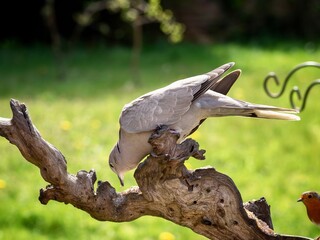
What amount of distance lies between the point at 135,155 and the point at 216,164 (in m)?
3.29

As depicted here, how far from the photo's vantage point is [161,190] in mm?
2148

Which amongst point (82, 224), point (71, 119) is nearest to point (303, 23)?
point (71, 119)

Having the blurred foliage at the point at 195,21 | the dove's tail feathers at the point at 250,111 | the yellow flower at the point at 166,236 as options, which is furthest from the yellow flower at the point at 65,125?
the blurred foliage at the point at 195,21

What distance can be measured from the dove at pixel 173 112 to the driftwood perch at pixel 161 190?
0.34ft

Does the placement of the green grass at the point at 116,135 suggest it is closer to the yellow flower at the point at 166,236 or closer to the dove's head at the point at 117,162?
the yellow flower at the point at 166,236

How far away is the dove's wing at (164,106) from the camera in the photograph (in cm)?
219

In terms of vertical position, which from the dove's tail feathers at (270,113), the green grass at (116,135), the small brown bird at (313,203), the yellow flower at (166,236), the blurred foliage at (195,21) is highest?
the blurred foliage at (195,21)

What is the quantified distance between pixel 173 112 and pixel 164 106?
1.7 inches

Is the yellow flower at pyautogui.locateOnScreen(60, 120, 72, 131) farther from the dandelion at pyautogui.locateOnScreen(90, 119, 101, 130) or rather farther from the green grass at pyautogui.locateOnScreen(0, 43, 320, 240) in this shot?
the dandelion at pyautogui.locateOnScreen(90, 119, 101, 130)

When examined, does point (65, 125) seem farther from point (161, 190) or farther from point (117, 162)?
point (161, 190)

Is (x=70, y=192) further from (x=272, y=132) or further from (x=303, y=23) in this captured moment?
(x=303, y=23)

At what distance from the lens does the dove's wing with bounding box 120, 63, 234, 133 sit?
219 centimetres

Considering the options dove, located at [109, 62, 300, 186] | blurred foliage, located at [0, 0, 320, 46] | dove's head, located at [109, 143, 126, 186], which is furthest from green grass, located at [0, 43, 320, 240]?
dove, located at [109, 62, 300, 186]

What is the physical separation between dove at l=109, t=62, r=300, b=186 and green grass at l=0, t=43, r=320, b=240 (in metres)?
2.10
